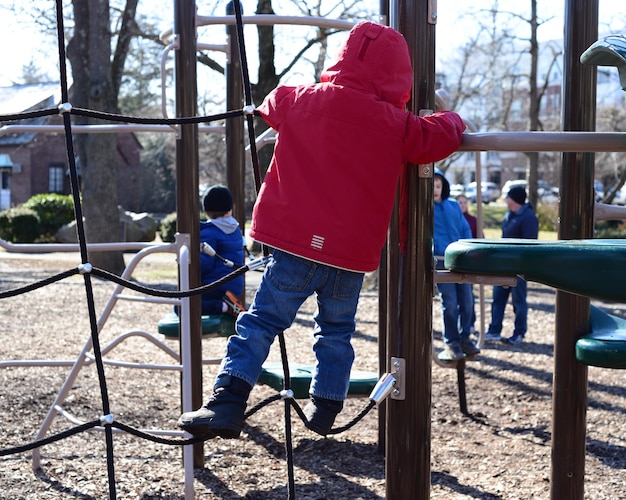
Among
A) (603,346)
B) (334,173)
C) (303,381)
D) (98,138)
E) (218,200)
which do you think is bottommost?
(303,381)

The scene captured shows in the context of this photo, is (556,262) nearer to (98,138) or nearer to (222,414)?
(222,414)

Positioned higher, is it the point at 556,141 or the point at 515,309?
the point at 556,141

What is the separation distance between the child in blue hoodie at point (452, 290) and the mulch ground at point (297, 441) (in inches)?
15.6

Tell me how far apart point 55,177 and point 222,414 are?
108ft

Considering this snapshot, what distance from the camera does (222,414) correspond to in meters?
2.23

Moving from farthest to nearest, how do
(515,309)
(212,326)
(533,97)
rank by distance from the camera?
1. (533,97)
2. (515,309)
3. (212,326)

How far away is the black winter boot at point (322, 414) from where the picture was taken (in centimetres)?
238

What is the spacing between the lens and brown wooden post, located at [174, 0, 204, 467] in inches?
140

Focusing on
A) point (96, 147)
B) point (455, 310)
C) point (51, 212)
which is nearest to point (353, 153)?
point (455, 310)

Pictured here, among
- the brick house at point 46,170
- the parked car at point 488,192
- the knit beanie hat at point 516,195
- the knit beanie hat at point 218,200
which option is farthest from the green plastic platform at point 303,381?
the parked car at point 488,192

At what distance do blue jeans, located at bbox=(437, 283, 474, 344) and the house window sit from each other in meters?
29.6

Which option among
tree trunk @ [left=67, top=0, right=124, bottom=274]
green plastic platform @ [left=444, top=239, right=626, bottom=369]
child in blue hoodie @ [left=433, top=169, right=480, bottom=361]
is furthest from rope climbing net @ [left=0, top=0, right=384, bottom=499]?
tree trunk @ [left=67, top=0, right=124, bottom=274]

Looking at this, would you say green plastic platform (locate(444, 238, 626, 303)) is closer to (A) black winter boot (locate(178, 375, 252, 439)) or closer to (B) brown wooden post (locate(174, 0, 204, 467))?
(A) black winter boot (locate(178, 375, 252, 439))

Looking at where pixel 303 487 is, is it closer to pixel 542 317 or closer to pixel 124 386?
pixel 124 386
